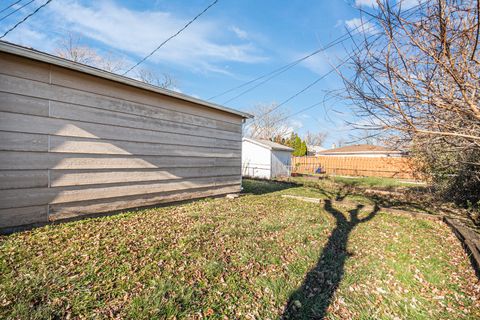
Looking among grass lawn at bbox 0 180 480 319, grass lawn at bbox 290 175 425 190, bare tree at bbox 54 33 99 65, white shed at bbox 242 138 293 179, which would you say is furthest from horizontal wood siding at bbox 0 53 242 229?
bare tree at bbox 54 33 99 65

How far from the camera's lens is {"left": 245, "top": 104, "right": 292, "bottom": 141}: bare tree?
33.5m

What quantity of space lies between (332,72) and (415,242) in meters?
3.78

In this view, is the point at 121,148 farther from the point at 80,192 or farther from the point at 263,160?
the point at 263,160

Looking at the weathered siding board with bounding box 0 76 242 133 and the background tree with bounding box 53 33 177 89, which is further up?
the background tree with bounding box 53 33 177 89

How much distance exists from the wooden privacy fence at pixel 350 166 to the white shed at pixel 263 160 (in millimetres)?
4072

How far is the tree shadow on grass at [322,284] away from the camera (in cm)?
224

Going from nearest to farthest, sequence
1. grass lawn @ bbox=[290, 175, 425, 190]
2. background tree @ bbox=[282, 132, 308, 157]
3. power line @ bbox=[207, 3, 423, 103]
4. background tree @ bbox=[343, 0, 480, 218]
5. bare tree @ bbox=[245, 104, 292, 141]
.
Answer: background tree @ bbox=[343, 0, 480, 218], power line @ bbox=[207, 3, 423, 103], grass lawn @ bbox=[290, 175, 425, 190], background tree @ bbox=[282, 132, 308, 157], bare tree @ bbox=[245, 104, 292, 141]

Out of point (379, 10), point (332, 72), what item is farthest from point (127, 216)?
point (379, 10)

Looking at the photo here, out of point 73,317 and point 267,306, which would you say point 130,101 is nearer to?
point 73,317

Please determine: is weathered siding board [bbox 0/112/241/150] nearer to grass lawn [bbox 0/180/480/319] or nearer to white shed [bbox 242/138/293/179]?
grass lawn [bbox 0/180/480/319]

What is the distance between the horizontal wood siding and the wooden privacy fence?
643 inches

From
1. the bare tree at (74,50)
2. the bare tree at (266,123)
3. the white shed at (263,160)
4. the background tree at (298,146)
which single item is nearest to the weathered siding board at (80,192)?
the white shed at (263,160)

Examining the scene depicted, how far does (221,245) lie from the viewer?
3.35 m

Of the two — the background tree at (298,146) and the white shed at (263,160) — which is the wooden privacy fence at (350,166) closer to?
the white shed at (263,160)
